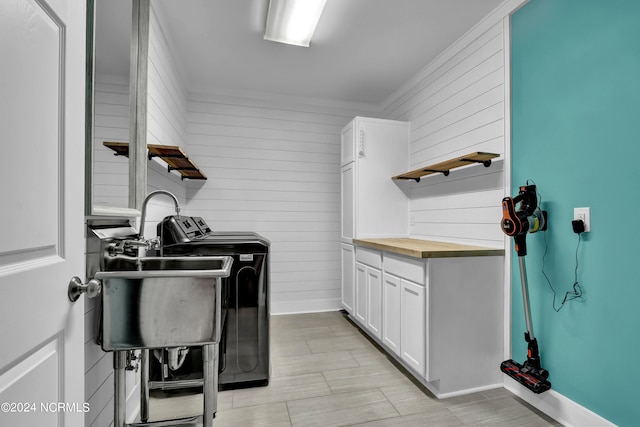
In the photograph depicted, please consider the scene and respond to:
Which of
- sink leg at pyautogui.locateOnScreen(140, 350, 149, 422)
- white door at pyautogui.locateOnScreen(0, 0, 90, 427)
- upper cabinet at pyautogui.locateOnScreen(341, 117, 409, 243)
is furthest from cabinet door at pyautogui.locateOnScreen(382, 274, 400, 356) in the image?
white door at pyautogui.locateOnScreen(0, 0, 90, 427)

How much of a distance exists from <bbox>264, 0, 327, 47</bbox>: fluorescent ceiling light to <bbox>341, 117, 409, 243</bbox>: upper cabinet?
108 centimetres

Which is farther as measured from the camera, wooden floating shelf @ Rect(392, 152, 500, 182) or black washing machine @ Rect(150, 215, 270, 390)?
wooden floating shelf @ Rect(392, 152, 500, 182)

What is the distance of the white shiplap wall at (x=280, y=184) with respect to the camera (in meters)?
3.70

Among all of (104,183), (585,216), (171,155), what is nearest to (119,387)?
(104,183)

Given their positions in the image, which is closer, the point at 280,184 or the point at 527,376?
the point at 527,376

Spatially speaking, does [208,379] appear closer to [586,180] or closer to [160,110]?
[160,110]

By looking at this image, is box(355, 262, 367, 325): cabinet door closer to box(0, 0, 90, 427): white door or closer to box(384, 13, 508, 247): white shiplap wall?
box(384, 13, 508, 247): white shiplap wall

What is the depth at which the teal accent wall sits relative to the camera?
59.1 inches

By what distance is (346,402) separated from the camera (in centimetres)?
199

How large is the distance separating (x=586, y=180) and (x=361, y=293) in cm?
208

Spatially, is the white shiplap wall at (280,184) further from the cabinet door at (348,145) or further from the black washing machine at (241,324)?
the black washing machine at (241,324)

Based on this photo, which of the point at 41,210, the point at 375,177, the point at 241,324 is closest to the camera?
the point at 41,210

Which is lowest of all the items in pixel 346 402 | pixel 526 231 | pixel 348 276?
pixel 346 402

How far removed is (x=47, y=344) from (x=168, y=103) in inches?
96.9
